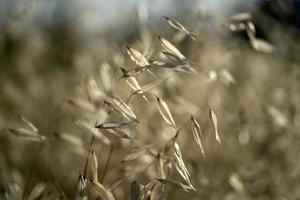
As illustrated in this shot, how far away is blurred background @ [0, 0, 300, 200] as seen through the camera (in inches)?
57.6

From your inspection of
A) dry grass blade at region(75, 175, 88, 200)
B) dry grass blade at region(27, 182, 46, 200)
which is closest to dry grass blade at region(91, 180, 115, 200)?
dry grass blade at region(75, 175, 88, 200)

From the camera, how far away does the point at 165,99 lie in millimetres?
2195

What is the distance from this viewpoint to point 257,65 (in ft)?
10.6

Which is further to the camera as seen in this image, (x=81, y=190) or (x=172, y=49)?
(x=172, y=49)

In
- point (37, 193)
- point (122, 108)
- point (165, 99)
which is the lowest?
point (165, 99)

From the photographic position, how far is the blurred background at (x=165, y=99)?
A: 146 centimetres

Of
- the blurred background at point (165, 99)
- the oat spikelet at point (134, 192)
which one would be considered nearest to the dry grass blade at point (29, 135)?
the blurred background at point (165, 99)

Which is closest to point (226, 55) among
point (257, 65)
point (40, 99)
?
point (40, 99)

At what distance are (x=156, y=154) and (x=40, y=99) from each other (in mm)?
1271

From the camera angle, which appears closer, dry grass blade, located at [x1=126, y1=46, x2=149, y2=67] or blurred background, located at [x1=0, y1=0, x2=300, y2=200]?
dry grass blade, located at [x1=126, y1=46, x2=149, y2=67]

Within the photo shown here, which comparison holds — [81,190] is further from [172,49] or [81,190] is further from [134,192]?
[172,49]

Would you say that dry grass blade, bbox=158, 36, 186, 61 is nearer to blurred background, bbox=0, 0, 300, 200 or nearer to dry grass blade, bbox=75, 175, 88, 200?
blurred background, bbox=0, 0, 300, 200

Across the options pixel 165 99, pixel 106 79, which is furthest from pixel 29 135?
pixel 165 99

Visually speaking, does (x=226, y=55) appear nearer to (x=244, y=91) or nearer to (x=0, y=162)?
(x=0, y=162)
